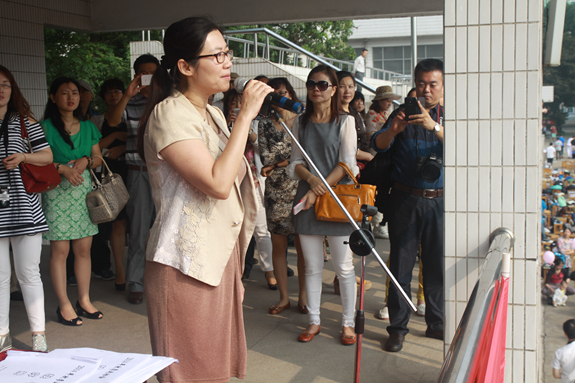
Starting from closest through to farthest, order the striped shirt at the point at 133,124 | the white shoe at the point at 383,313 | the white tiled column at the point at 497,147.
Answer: the white tiled column at the point at 497,147 → the white shoe at the point at 383,313 → the striped shirt at the point at 133,124

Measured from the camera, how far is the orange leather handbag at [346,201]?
3.39 m

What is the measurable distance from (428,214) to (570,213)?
15.7 metres

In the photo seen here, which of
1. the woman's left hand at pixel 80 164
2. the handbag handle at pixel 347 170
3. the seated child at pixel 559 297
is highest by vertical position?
the woman's left hand at pixel 80 164

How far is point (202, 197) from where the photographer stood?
68.2 inches

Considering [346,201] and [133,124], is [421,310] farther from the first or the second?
[133,124]

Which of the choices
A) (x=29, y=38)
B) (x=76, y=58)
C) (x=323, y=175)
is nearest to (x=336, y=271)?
(x=323, y=175)

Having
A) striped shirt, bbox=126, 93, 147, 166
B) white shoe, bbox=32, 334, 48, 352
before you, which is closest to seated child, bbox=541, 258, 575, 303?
striped shirt, bbox=126, 93, 147, 166

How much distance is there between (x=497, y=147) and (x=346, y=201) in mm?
1364

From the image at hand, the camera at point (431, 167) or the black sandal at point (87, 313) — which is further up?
the camera at point (431, 167)

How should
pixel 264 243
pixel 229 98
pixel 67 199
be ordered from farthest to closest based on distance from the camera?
pixel 264 243, pixel 229 98, pixel 67 199

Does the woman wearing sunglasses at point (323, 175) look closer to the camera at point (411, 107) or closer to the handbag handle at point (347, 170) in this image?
the handbag handle at point (347, 170)

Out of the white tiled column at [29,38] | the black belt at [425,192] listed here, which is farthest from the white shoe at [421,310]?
the white tiled column at [29,38]

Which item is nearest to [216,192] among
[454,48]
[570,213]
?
[454,48]

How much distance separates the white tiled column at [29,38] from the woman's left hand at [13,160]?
10.6 ft
